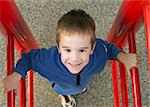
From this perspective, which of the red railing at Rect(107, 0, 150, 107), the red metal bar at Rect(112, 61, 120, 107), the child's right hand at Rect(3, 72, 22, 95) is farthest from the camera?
the red metal bar at Rect(112, 61, 120, 107)

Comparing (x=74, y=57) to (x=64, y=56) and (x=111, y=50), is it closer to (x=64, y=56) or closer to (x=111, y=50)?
(x=64, y=56)

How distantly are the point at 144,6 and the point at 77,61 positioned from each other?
23 cm

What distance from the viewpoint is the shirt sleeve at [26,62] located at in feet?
3.17

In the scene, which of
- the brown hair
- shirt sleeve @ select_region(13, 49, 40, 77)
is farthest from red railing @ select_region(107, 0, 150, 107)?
shirt sleeve @ select_region(13, 49, 40, 77)

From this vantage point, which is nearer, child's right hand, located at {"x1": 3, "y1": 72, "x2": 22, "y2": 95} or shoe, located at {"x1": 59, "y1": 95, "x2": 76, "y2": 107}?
child's right hand, located at {"x1": 3, "y1": 72, "x2": 22, "y2": 95}

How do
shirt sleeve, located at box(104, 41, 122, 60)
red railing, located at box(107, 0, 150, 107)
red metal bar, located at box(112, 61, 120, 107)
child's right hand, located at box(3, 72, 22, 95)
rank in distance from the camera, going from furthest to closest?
red metal bar, located at box(112, 61, 120, 107)
shirt sleeve, located at box(104, 41, 122, 60)
child's right hand, located at box(3, 72, 22, 95)
red railing, located at box(107, 0, 150, 107)

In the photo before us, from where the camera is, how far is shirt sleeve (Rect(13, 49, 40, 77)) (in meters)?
0.97

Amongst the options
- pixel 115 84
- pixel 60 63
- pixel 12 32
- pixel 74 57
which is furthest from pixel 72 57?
pixel 115 84

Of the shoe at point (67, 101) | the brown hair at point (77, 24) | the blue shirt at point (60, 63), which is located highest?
the brown hair at point (77, 24)

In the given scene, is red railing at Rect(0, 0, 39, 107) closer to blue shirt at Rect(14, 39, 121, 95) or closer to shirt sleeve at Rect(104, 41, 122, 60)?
blue shirt at Rect(14, 39, 121, 95)

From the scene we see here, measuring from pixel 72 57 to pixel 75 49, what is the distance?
0.03m

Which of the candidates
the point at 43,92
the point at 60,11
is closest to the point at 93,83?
the point at 43,92

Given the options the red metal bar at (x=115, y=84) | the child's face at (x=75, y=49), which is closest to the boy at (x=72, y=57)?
the child's face at (x=75, y=49)

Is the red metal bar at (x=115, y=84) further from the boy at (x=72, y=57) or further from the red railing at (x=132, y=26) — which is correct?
the boy at (x=72, y=57)
